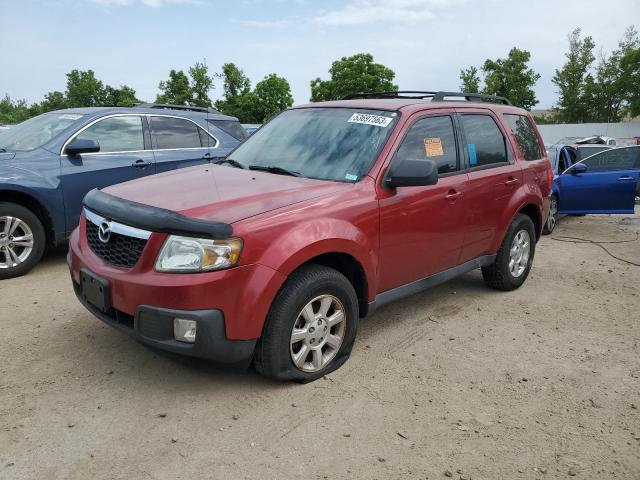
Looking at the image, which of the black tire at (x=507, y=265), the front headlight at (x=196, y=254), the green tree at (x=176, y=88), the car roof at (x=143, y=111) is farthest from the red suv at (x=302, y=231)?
the green tree at (x=176, y=88)

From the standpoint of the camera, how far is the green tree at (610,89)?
159 ft

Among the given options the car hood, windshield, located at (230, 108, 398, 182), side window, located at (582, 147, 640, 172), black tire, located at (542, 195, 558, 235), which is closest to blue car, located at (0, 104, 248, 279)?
windshield, located at (230, 108, 398, 182)

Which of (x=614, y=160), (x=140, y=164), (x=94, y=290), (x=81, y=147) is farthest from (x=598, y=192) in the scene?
(x=94, y=290)

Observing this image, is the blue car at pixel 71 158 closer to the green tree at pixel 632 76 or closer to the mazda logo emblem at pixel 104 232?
the mazda logo emblem at pixel 104 232

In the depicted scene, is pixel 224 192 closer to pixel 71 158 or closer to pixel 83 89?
pixel 71 158

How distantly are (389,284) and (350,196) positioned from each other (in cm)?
81

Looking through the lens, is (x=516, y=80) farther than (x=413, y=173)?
Yes

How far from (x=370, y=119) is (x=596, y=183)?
6.29 metres

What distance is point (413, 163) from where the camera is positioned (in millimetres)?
3643

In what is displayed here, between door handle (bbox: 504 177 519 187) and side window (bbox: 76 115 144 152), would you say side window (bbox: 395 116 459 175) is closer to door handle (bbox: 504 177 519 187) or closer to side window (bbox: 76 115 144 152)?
door handle (bbox: 504 177 519 187)

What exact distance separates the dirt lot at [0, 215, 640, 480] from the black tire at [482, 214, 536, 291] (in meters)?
0.58

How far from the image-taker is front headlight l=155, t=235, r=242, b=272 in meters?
2.92

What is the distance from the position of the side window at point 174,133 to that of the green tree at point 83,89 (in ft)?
154

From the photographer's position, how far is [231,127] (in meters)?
7.55
